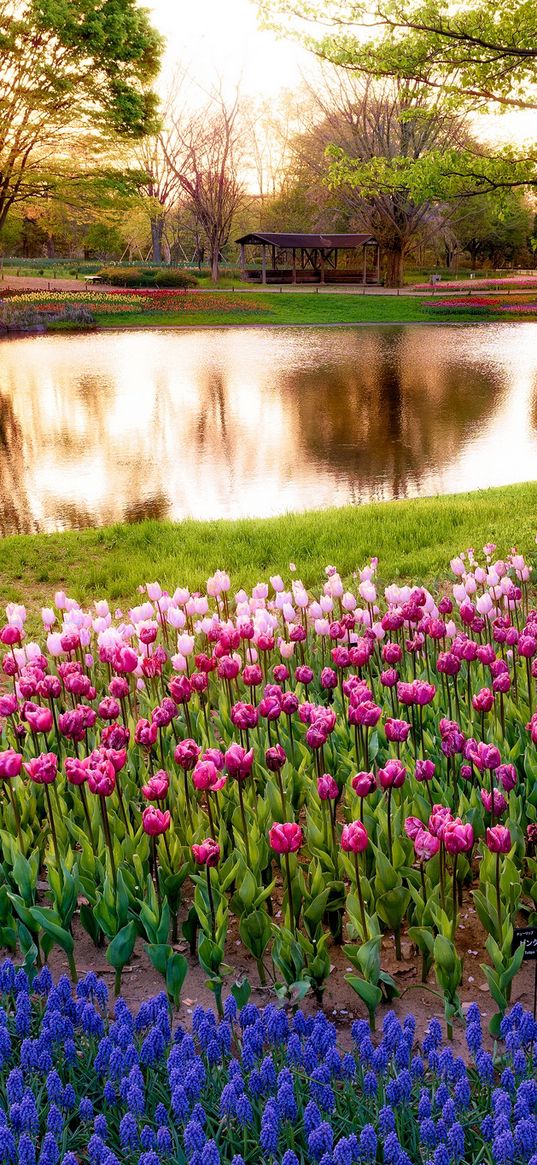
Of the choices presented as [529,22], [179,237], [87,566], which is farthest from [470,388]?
[179,237]

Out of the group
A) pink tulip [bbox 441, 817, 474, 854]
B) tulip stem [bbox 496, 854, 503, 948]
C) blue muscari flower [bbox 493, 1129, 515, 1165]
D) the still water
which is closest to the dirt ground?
tulip stem [bbox 496, 854, 503, 948]

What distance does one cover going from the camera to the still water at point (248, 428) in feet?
40.4

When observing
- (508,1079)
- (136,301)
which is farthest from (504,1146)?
(136,301)

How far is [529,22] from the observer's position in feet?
31.2

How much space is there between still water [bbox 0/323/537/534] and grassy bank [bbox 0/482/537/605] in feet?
5.13

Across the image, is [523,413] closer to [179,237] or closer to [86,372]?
[86,372]

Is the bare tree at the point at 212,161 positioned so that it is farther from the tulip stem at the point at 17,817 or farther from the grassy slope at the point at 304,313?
the tulip stem at the point at 17,817

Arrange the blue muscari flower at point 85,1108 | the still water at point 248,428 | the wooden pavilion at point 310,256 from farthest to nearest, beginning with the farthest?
the wooden pavilion at point 310,256, the still water at point 248,428, the blue muscari flower at point 85,1108

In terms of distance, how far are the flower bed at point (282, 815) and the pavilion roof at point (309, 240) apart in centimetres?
5304

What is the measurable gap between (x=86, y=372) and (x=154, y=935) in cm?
2220

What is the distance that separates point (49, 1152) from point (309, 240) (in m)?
57.1

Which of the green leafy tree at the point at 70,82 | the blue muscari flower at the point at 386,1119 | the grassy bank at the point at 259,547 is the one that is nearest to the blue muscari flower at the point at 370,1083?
the blue muscari flower at the point at 386,1119

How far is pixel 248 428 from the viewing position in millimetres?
16828

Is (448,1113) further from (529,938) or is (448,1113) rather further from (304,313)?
(304,313)
